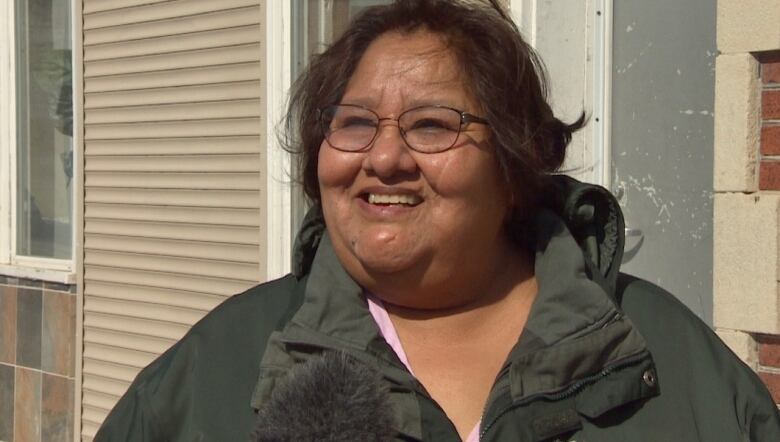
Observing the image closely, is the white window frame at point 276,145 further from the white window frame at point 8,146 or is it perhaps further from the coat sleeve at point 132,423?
the coat sleeve at point 132,423

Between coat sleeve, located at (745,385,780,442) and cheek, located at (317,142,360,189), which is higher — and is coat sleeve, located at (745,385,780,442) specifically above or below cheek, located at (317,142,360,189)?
below

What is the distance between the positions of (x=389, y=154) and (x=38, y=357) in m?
5.40

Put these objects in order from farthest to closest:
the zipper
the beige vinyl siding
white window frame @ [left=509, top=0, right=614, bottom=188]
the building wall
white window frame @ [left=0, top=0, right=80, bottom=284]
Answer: white window frame @ [left=0, top=0, right=80, bottom=284]
the beige vinyl siding
white window frame @ [left=509, top=0, right=614, bottom=188]
the building wall
the zipper

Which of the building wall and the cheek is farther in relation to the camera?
the building wall

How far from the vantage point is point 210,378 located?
254 centimetres

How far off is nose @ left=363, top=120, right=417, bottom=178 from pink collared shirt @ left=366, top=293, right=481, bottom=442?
0.30m

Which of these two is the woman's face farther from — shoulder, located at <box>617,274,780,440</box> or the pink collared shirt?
shoulder, located at <box>617,274,780,440</box>

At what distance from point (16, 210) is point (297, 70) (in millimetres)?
2767

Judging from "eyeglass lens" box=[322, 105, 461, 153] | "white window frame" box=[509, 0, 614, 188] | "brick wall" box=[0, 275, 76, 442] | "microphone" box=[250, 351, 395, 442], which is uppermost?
"white window frame" box=[509, 0, 614, 188]

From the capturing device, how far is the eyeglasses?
2523 millimetres

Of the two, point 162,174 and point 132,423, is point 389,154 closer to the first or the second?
point 132,423

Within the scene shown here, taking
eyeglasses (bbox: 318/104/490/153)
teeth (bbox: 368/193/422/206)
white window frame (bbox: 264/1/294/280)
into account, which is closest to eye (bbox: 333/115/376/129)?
eyeglasses (bbox: 318/104/490/153)

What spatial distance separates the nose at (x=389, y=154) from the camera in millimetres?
2490

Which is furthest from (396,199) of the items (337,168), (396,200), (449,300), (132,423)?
(132,423)
